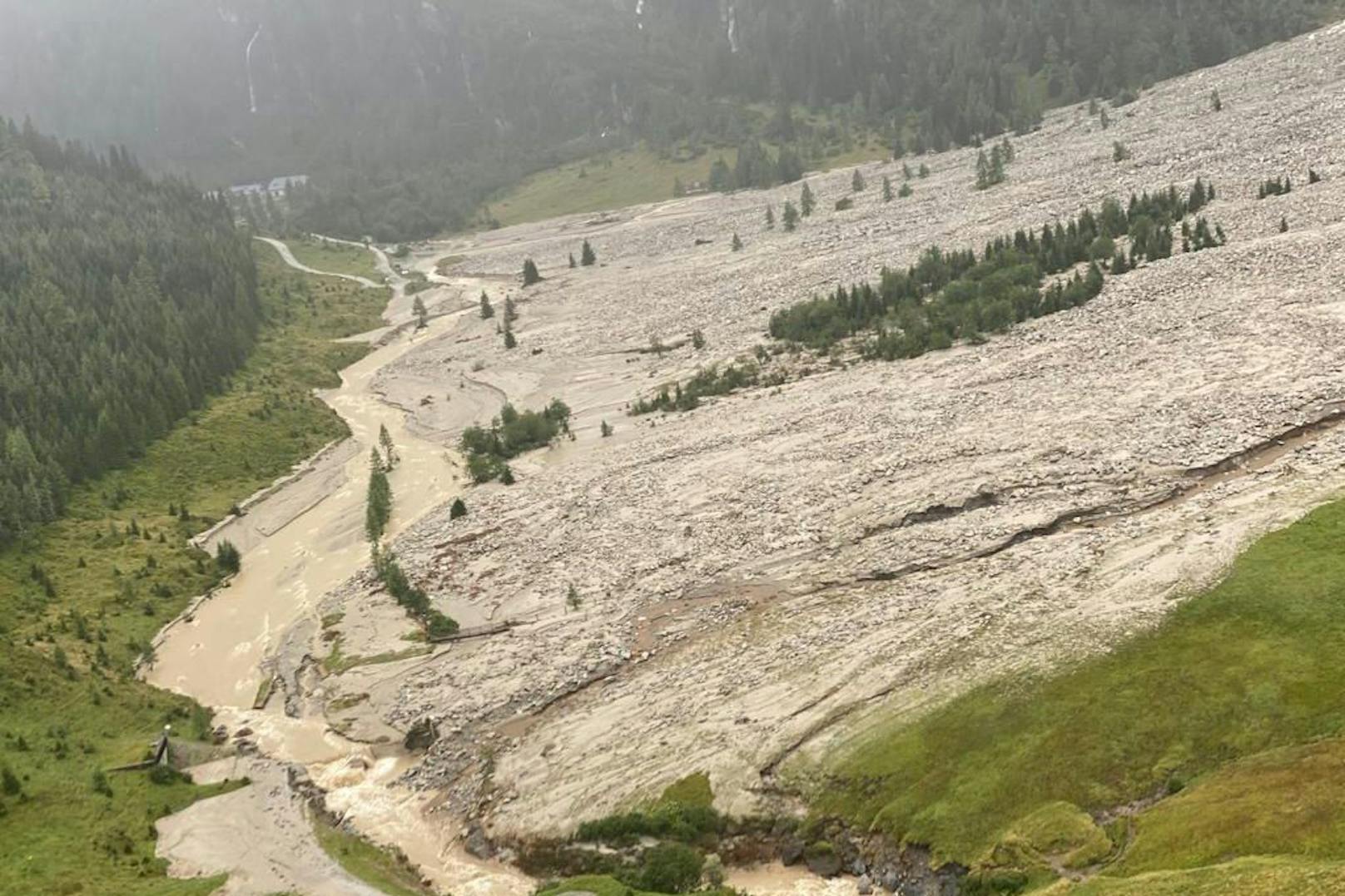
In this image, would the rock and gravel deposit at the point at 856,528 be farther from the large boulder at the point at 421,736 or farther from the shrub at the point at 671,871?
the shrub at the point at 671,871

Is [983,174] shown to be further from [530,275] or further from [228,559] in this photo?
[228,559]

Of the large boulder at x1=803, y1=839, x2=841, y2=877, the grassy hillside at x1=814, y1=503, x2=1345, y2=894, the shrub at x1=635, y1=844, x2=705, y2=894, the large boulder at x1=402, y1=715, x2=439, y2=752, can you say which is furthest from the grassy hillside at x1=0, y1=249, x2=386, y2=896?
the grassy hillside at x1=814, y1=503, x2=1345, y2=894

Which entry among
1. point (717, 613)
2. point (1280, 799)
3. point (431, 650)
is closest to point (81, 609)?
point (431, 650)

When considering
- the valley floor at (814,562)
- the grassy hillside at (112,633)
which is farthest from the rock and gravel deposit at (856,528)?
the grassy hillside at (112,633)

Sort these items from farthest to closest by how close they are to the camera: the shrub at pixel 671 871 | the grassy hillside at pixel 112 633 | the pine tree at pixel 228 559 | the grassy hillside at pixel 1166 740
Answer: the pine tree at pixel 228 559 → the grassy hillside at pixel 112 633 → the shrub at pixel 671 871 → the grassy hillside at pixel 1166 740

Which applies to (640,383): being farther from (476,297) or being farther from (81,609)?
(476,297)

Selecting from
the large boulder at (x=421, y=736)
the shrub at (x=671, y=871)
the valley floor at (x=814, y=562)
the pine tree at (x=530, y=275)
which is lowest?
the shrub at (x=671, y=871)
